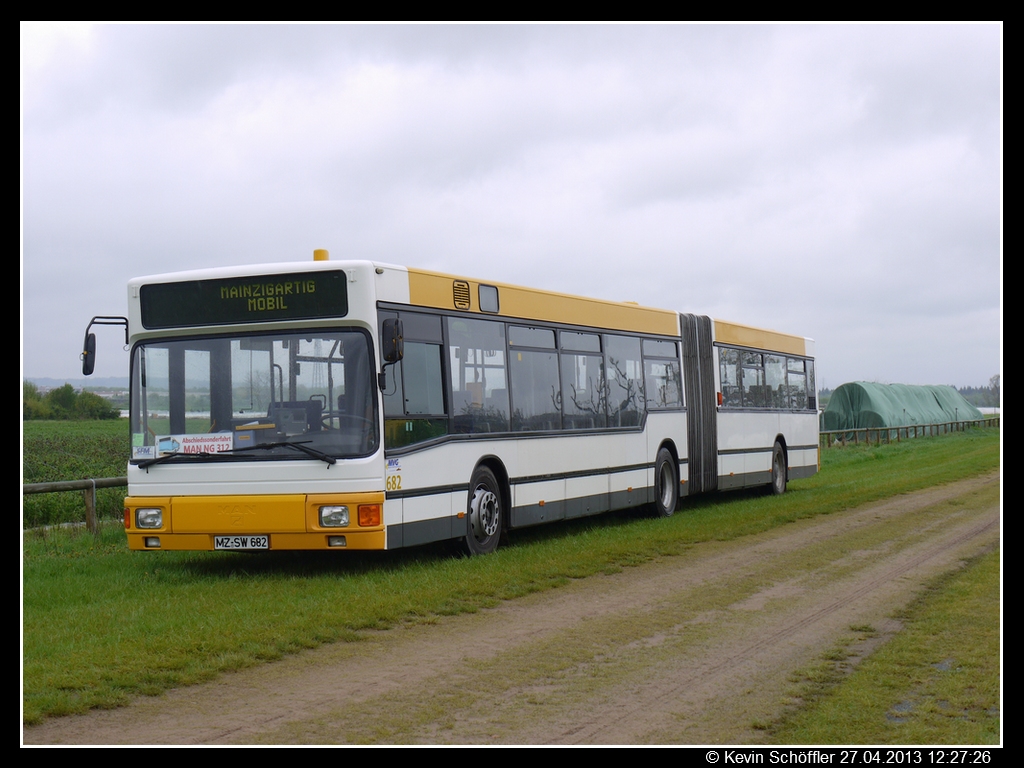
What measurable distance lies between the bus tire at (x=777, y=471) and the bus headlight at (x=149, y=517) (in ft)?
48.1

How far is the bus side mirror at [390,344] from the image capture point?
10883 millimetres

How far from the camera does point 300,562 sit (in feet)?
40.8

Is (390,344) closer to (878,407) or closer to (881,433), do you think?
(881,433)

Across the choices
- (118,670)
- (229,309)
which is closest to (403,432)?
(229,309)

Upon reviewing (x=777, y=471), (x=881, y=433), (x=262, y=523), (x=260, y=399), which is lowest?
(x=777, y=471)

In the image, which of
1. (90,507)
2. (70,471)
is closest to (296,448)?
(90,507)

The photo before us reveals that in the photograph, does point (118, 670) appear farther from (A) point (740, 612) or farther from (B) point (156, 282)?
(B) point (156, 282)

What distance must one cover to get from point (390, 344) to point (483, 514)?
9.78 ft

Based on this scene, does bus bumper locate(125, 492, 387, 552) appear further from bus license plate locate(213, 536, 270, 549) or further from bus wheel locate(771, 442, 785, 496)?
bus wheel locate(771, 442, 785, 496)

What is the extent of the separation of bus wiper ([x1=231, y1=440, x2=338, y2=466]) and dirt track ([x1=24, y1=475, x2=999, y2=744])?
2.40m

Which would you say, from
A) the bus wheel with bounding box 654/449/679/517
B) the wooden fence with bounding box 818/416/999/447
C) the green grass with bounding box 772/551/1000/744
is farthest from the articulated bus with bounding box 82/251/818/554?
the wooden fence with bounding box 818/416/999/447

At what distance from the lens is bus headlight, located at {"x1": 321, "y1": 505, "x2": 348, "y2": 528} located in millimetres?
10750

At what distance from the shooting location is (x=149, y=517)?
11289 millimetres

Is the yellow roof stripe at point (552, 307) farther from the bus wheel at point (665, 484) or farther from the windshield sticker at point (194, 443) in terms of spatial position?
the windshield sticker at point (194, 443)
